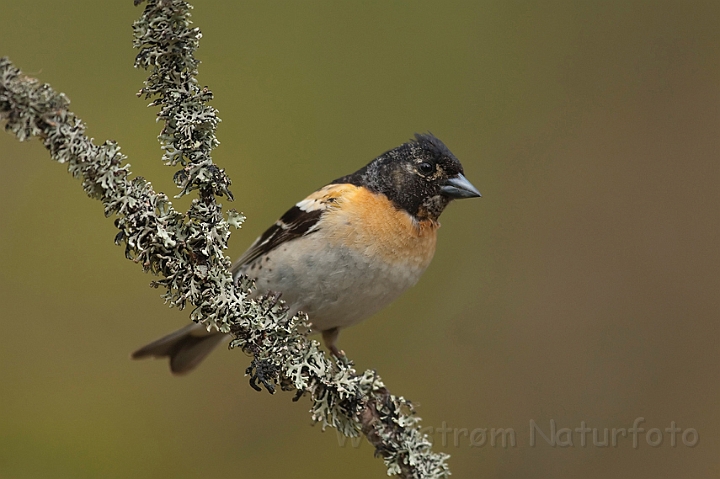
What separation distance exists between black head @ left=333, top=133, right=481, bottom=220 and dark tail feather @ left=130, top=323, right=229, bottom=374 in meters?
1.13

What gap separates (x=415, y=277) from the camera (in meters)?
3.34

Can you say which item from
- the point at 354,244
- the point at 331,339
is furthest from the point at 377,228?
the point at 331,339

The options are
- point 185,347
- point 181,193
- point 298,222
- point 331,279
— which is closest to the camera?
point 181,193

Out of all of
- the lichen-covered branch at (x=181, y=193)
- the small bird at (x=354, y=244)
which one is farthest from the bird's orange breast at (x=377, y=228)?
the lichen-covered branch at (x=181, y=193)

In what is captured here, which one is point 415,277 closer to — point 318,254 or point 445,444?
point 318,254

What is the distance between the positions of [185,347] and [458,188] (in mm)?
1624

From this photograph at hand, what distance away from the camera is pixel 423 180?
11.2 feet

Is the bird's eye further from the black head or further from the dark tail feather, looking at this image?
the dark tail feather

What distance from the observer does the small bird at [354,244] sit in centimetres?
312

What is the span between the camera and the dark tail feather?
11.6ft

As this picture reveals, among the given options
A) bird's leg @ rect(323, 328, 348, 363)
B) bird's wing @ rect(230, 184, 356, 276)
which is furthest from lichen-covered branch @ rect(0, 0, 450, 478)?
bird's leg @ rect(323, 328, 348, 363)

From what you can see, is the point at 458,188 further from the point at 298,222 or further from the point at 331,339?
the point at 331,339

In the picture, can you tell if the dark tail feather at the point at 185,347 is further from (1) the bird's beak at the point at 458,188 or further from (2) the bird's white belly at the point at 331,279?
(1) the bird's beak at the point at 458,188

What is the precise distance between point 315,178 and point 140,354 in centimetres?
135
